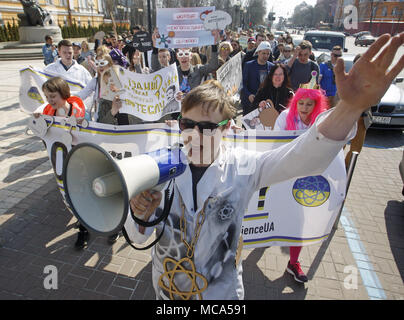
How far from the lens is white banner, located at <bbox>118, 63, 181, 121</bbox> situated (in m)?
4.18

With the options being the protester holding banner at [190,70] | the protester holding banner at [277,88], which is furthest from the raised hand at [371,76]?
the protester holding banner at [190,70]

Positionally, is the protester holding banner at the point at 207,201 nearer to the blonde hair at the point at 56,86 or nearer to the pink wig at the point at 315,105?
the pink wig at the point at 315,105

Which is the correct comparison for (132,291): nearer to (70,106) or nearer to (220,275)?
(220,275)

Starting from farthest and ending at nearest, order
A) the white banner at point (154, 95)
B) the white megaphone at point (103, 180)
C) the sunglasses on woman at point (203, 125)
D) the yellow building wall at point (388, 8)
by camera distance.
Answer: the yellow building wall at point (388, 8) < the white banner at point (154, 95) < the sunglasses on woman at point (203, 125) < the white megaphone at point (103, 180)

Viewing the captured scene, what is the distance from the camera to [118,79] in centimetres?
406

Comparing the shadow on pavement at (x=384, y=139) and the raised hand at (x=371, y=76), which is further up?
the raised hand at (x=371, y=76)

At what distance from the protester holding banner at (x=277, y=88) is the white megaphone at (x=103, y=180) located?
349 centimetres

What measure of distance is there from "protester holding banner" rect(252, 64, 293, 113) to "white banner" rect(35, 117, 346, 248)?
6.16 ft

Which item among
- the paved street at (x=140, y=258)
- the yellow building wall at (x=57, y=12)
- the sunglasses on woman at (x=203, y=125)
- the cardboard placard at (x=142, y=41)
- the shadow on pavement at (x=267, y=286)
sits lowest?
the shadow on pavement at (x=267, y=286)

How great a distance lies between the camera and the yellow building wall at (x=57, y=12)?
31.1 metres

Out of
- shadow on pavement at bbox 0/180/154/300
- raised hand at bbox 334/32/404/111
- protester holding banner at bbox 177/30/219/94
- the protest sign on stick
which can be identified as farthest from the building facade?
raised hand at bbox 334/32/404/111

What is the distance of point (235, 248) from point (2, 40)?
30440 millimetres

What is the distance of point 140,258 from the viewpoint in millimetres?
3211
